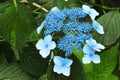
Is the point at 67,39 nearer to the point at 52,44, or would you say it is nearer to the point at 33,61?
the point at 52,44

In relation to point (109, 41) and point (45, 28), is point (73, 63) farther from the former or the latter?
point (109, 41)

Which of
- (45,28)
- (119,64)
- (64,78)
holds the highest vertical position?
(45,28)

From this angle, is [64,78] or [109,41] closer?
[64,78]

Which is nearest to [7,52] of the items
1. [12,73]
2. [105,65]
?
[12,73]

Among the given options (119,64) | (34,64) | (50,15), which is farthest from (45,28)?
(119,64)

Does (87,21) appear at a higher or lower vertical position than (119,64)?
higher

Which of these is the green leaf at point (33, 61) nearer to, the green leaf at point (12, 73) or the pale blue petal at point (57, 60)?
the green leaf at point (12, 73)

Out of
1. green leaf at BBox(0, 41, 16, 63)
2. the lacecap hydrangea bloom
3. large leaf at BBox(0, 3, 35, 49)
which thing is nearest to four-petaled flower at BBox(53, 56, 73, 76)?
the lacecap hydrangea bloom
